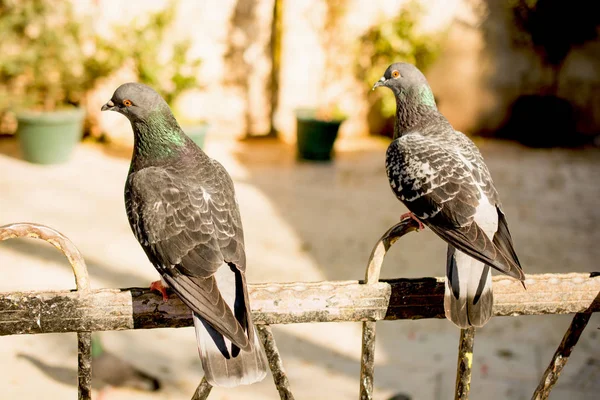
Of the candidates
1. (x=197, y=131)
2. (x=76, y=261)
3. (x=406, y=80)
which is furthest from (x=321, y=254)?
(x=76, y=261)

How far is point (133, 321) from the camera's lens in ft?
5.09

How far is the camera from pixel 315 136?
27.7ft

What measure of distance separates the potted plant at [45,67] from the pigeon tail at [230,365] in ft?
21.6

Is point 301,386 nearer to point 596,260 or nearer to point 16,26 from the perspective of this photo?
point 596,260

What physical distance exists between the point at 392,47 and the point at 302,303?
25.8ft

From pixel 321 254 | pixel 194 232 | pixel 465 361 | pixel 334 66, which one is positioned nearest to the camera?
pixel 465 361

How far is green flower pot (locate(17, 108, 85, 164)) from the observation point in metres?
7.54

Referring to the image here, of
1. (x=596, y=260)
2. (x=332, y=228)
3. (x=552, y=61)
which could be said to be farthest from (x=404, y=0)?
(x=596, y=260)

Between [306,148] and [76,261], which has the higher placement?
[76,261]

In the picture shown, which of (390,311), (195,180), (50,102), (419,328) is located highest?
(195,180)

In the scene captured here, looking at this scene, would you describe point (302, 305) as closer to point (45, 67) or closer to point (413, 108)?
point (413, 108)

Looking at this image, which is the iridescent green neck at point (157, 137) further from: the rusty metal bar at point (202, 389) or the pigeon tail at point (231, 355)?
the rusty metal bar at point (202, 389)

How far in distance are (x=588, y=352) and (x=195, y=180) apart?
334 cm

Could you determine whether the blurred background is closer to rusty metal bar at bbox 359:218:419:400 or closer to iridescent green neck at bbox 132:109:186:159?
iridescent green neck at bbox 132:109:186:159
